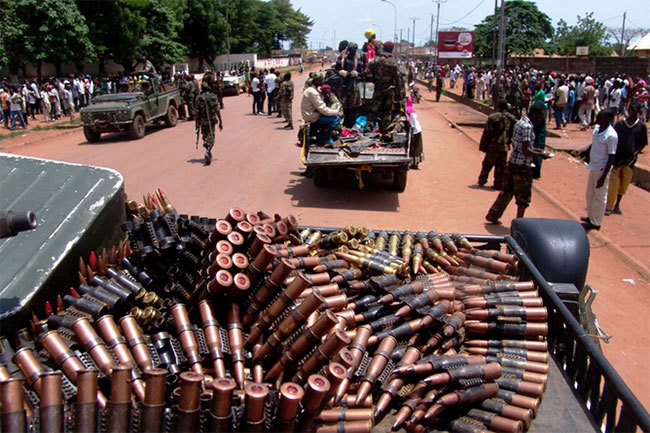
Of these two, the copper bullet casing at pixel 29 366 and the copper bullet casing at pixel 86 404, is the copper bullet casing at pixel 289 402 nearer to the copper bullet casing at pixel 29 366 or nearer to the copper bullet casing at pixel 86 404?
the copper bullet casing at pixel 86 404

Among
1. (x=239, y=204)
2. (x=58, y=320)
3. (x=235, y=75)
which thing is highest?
(x=235, y=75)

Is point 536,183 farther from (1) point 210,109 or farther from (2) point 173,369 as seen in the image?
(2) point 173,369

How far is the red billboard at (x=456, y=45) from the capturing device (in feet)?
163

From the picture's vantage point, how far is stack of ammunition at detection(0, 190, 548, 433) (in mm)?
2205

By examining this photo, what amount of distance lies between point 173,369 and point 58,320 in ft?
2.52

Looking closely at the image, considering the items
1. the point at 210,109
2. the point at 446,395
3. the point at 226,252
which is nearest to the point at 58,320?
the point at 226,252

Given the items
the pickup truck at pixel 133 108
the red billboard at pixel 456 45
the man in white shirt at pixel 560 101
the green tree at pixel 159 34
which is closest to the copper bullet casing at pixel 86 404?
the pickup truck at pixel 133 108

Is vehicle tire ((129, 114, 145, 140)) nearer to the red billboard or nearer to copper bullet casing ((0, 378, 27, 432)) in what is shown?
copper bullet casing ((0, 378, 27, 432))

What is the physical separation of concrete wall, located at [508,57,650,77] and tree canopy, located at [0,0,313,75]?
30233 millimetres

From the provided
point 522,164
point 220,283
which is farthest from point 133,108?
point 220,283

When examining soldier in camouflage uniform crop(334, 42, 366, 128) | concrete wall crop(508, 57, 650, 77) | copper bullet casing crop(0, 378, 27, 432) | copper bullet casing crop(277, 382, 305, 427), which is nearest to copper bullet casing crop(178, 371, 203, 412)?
copper bullet casing crop(277, 382, 305, 427)

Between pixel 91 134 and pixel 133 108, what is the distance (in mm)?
1557

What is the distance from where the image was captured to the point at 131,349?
9.20 feet

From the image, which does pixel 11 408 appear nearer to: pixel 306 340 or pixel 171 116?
pixel 306 340
